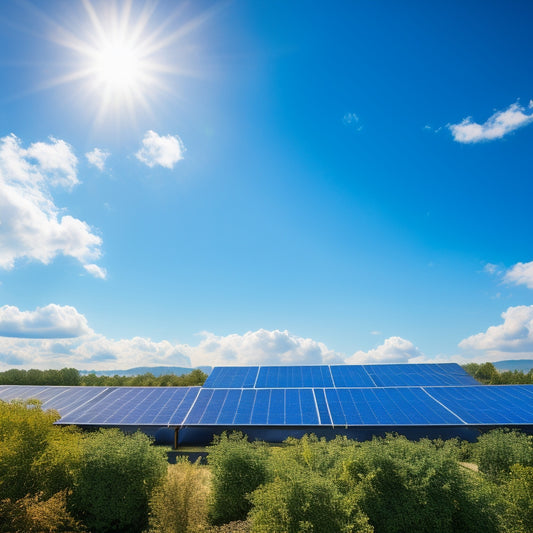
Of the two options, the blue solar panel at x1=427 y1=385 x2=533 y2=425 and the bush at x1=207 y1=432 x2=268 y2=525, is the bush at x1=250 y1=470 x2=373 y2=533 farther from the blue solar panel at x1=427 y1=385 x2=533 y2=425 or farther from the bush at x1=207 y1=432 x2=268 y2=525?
the blue solar panel at x1=427 y1=385 x2=533 y2=425

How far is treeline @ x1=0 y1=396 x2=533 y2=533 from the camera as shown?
17008 mm

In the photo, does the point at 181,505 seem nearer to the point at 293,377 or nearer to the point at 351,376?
the point at 293,377

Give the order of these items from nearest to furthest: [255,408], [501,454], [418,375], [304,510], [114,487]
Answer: [304,510] → [114,487] → [501,454] → [255,408] → [418,375]

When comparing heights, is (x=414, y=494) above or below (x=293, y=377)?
below

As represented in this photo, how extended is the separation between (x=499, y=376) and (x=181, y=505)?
70351 mm

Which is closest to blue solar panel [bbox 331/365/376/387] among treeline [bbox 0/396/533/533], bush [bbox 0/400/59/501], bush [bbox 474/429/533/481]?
bush [bbox 474/429/533/481]

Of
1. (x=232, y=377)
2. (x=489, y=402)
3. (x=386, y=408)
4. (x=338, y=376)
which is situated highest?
(x=338, y=376)

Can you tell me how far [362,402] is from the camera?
40.3 meters

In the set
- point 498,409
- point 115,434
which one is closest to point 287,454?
point 115,434

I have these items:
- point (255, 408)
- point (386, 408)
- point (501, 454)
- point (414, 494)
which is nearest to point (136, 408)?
point (255, 408)

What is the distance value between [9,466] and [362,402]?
3291 centimetres

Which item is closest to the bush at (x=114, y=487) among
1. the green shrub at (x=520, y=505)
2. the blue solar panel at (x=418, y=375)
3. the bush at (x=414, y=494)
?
the bush at (x=414, y=494)

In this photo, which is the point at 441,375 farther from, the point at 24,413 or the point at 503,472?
the point at 24,413

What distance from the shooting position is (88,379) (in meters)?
69.9
